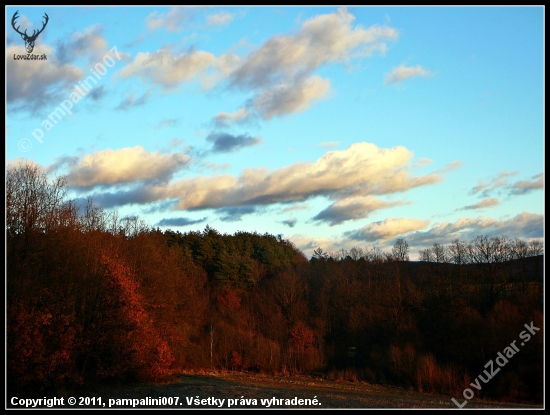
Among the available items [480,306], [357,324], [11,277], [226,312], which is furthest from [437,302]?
[11,277]

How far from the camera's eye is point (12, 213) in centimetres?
2464

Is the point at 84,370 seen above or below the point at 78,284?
below

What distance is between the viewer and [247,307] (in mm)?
67625

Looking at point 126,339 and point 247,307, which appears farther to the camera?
point 247,307

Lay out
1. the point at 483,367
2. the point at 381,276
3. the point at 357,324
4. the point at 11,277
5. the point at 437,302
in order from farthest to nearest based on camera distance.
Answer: the point at 381,276, the point at 357,324, the point at 437,302, the point at 483,367, the point at 11,277

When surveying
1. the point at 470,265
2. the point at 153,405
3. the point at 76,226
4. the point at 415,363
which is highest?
the point at 76,226

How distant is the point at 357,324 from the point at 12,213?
46321 millimetres

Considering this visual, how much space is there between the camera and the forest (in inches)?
993

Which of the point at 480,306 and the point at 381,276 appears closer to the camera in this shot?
the point at 480,306

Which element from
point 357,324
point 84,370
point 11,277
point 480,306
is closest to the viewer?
point 11,277

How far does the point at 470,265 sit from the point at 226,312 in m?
30.8

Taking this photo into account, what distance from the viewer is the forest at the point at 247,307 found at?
82.7 feet

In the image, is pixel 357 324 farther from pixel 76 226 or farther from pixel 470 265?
pixel 76 226

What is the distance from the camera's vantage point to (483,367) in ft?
141
